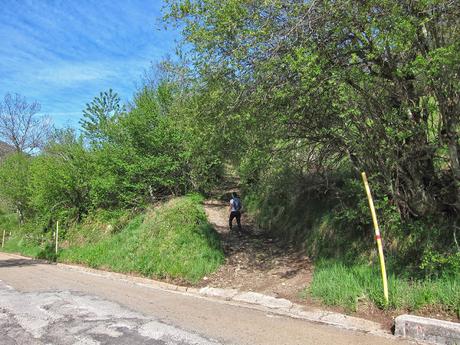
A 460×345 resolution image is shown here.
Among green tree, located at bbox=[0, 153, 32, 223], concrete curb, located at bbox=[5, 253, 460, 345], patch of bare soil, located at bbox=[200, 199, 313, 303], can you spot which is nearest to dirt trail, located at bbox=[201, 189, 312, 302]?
patch of bare soil, located at bbox=[200, 199, 313, 303]

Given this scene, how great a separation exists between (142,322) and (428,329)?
4.46 metres

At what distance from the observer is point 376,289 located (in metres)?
7.75

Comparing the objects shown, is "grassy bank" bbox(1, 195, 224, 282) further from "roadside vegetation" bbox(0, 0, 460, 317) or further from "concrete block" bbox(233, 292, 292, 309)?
"concrete block" bbox(233, 292, 292, 309)

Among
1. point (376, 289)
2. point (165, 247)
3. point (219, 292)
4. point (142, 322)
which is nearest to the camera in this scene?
point (142, 322)

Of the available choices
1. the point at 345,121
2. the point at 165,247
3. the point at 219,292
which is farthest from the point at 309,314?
the point at 165,247

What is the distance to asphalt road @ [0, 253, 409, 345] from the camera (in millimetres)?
6395

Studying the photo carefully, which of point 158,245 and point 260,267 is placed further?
point 158,245

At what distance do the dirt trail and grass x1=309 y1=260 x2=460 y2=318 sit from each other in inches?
31.7

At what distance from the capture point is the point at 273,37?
29.3 ft

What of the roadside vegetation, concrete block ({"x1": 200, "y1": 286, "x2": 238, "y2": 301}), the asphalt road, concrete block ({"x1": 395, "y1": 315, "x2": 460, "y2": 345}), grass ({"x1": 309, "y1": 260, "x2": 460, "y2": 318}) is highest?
the roadside vegetation

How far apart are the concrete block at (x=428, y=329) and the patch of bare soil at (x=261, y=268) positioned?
2.82 metres

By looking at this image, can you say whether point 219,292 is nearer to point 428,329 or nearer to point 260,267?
point 260,267

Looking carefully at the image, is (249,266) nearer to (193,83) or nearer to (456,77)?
(193,83)

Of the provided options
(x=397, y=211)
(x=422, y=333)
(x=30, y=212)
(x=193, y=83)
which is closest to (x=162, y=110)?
(x=193, y=83)
